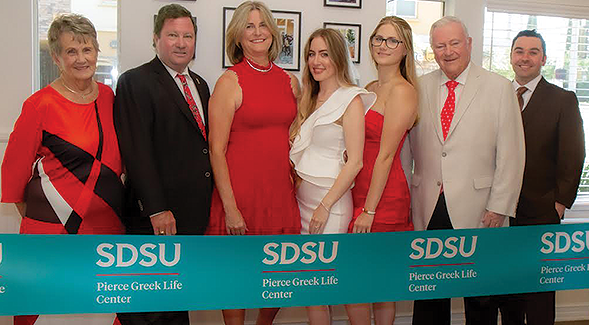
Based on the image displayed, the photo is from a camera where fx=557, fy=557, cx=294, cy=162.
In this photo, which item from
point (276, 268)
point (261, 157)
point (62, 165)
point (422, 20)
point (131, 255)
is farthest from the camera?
point (422, 20)

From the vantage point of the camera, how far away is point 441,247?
2.44 m

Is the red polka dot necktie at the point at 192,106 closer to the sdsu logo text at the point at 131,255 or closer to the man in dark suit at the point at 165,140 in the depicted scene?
the man in dark suit at the point at 165,140

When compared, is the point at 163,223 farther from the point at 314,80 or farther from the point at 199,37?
the point at 199,37

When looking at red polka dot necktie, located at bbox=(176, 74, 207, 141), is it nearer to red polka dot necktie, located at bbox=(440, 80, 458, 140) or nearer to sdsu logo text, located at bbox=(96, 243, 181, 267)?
sdsu logo text, located at bbox=(96, 243, 181, 267)

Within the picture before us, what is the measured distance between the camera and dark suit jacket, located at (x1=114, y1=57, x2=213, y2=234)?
249 cm

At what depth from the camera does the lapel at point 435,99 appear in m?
2.75

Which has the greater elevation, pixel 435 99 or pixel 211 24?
pixel 211 24

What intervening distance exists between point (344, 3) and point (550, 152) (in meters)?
1.53

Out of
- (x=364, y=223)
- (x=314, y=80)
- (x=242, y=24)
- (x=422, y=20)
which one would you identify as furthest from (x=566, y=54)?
(x=242, y=24)

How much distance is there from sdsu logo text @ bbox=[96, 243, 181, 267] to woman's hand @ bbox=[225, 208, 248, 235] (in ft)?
1.49

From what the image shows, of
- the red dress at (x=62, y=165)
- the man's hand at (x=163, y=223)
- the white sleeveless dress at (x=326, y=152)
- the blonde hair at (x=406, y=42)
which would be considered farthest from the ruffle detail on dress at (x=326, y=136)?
A: the red dress at (x=62, y=165)

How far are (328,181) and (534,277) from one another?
1.03 metres

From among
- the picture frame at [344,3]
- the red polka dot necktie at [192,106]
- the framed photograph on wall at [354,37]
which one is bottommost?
the red polka dot necktie at [192,106]

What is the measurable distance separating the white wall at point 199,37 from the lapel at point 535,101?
2.48 feet
